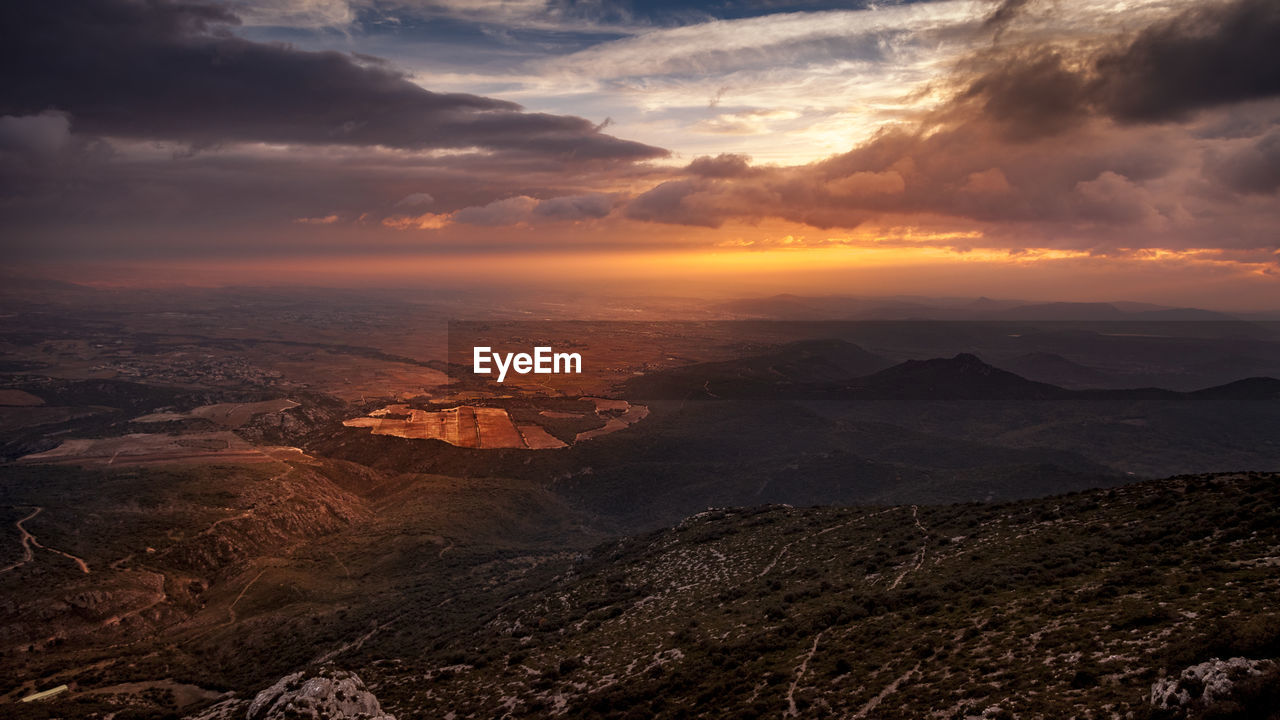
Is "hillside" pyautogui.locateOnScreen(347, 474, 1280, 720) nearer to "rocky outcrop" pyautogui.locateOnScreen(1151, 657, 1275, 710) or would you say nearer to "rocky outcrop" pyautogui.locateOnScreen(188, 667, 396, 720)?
"rocky outcrop" pyautogui.locateOnScreen(1151, 657, 1275, 710)

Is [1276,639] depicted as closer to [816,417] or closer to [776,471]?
[776,471]

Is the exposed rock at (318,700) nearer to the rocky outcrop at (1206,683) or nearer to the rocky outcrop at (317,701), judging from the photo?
the rocky outcrop at (317,701)

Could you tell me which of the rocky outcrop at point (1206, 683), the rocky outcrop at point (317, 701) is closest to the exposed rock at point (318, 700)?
the rocky outcrop at point (317, 701)

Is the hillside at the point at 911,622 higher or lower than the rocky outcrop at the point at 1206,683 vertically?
lower

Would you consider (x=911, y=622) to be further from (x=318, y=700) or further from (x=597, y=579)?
(x=597, y=579)

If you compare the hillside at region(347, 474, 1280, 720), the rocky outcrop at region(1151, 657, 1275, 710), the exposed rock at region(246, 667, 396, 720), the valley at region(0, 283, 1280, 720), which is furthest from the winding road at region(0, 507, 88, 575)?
the rocky outcrop at region(1151, 657, 1275, 710)

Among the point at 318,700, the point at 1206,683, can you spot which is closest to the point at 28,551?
the point at 318,700
